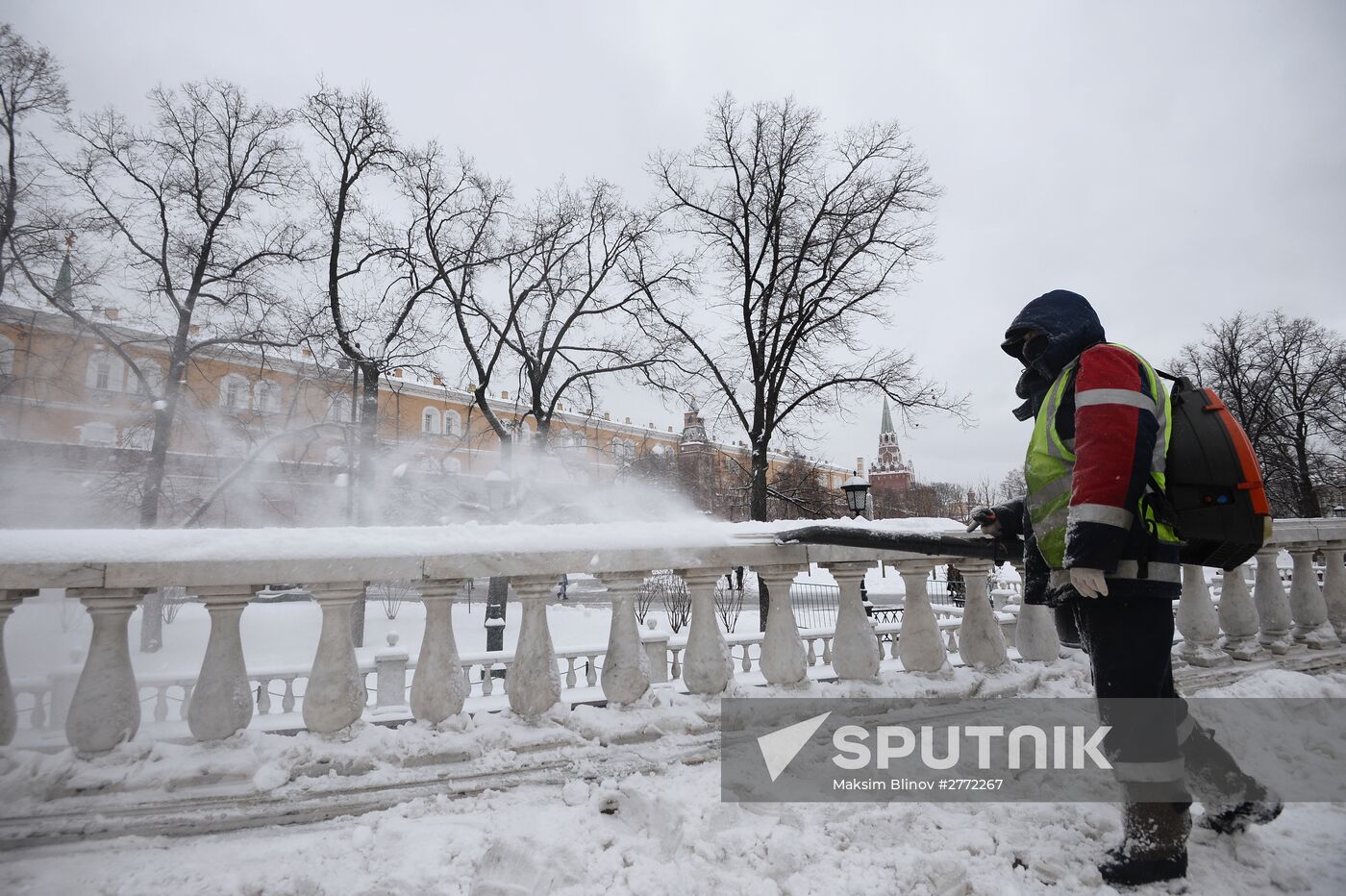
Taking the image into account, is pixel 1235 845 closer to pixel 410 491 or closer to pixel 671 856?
pixel 671 856

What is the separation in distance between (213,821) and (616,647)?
1.42m

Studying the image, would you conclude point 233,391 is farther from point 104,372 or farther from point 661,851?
point 661,851

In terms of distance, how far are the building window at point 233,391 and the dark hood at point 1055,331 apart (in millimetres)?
17413

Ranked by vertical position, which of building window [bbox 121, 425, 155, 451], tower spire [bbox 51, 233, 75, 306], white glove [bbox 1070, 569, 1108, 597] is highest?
tower spire [bbox 51, 233, 75, 306]

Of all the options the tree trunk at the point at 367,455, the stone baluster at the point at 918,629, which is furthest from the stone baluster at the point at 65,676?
the tree trunk at the point at 367,455

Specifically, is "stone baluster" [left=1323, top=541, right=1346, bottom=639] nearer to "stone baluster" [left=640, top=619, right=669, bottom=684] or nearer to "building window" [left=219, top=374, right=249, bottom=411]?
"stone baluster" [left=640, top=619, right=669, bottom=684]

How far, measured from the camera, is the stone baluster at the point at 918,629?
2877mm

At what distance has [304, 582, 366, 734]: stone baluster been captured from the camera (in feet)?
7.12

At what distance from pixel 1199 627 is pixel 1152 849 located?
2574 millimetres

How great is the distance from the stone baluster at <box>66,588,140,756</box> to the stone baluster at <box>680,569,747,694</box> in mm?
1988

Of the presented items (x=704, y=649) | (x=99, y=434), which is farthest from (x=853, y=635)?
(x=99, y=434)

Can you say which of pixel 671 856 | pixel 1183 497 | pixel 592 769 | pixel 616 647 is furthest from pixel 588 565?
pixel 1183 497

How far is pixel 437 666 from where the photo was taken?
2.30m

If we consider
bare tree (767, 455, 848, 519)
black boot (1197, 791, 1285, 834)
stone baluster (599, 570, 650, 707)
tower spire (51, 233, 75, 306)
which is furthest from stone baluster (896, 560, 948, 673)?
tower spire (51, 233, 75, 306)
